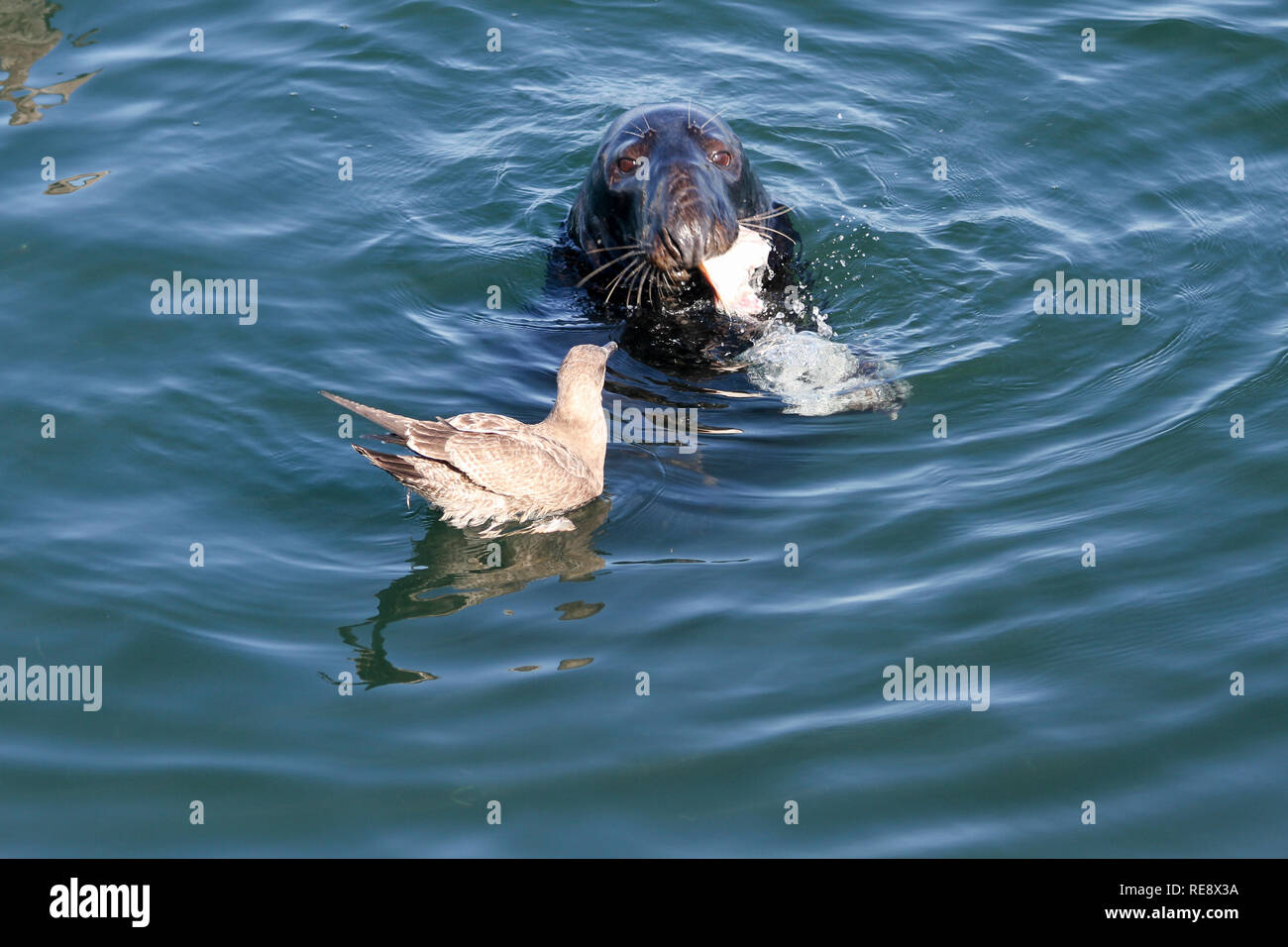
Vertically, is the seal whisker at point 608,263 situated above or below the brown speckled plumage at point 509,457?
above

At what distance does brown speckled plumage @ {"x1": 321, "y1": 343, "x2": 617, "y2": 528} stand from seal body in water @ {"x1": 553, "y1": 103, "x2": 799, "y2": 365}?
80 cm

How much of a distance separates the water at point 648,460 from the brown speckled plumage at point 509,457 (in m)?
0.20

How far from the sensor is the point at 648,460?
7.06 meters

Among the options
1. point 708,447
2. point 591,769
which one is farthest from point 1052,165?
point 591,769

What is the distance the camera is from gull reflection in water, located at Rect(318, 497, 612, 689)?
19.1 ft

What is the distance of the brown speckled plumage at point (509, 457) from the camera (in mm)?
6191
